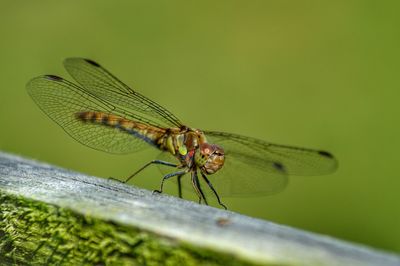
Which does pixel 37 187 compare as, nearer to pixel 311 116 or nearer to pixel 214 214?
pixel 214 214

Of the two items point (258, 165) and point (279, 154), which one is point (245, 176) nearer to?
point (258, 165)

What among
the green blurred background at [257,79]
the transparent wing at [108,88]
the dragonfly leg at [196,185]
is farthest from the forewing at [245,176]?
the green blurred background at [257,79]

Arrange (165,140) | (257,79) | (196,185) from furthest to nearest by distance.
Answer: (257,79), (165,140), (196,185)


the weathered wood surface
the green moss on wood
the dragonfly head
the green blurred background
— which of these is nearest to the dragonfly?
the dragonfly head

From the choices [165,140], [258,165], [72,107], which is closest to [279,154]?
[258,165]

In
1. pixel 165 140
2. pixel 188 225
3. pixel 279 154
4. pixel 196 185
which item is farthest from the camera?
pixel 165 140

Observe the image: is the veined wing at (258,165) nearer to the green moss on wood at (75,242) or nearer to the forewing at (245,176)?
the forewing at (245,176)
